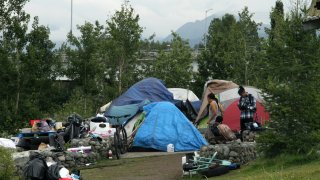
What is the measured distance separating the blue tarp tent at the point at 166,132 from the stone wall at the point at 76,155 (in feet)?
4.06

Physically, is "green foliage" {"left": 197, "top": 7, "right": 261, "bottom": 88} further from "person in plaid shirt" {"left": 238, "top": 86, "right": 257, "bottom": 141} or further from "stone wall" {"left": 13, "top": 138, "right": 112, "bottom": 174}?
"stone wall" {"left": 13, "top": 138, "right": 112, "bottom": 174}

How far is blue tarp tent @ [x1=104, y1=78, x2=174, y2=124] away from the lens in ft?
67.9

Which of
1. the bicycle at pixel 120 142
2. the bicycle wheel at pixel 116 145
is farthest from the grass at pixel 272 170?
the bicycle at pixel 120 142

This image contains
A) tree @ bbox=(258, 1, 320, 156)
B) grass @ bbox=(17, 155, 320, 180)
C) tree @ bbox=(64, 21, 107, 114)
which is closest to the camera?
grass @ bbox=(17, 155, 320, 180)

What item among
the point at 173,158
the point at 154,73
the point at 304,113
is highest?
the point at 154,73

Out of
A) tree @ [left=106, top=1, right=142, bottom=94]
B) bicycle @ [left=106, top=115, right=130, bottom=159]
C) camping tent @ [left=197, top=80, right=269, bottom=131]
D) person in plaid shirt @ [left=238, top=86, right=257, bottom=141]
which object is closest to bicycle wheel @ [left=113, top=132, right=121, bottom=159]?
bicycle @ [left=106, top=115, right=130, bottom=159]

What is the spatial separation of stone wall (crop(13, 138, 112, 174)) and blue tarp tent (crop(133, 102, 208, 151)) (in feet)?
4.06

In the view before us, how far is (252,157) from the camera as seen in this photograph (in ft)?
44.5

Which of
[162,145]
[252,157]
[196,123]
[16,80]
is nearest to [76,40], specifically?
[16,80]

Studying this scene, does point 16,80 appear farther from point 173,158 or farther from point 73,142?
point 173,158

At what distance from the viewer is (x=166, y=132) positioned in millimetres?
17469

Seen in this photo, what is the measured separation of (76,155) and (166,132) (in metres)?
3.23

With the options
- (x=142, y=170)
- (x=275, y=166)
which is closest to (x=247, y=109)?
(x=142, y=170)

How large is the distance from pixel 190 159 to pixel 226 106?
8976 mm
